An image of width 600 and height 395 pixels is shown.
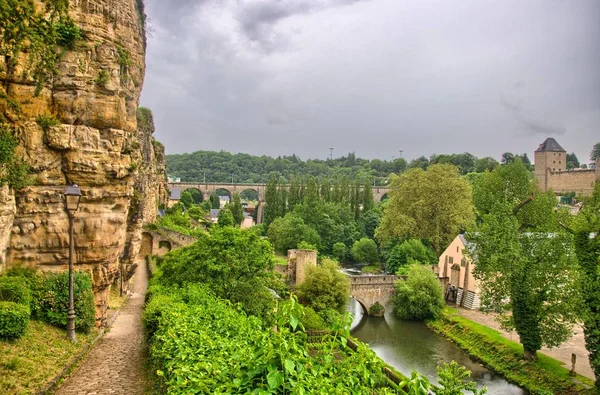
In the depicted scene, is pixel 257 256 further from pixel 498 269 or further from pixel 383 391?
pixel 383 391

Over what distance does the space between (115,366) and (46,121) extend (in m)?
6.69

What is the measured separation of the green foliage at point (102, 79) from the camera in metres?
13.7

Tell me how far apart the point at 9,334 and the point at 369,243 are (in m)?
47.7

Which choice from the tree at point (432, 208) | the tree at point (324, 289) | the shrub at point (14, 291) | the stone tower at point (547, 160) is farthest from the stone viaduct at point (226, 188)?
the shrub at point (14, 291)

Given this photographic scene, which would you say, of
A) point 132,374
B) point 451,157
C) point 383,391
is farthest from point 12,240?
point 451,157

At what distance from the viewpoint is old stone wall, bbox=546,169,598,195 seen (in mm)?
83188

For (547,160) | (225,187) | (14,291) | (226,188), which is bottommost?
(14,291)

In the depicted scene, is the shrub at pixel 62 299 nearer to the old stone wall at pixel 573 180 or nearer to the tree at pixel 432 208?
the tree at pixel 432 208

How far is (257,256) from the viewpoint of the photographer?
20.2m

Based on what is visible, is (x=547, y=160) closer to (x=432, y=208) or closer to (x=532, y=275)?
(x=432, y=208)

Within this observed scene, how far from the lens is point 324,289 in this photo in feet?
107

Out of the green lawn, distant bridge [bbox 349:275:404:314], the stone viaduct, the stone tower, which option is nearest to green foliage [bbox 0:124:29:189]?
the green lawn

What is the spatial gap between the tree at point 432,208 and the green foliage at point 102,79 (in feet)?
118

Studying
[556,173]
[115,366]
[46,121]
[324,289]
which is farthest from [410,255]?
[556,173]
